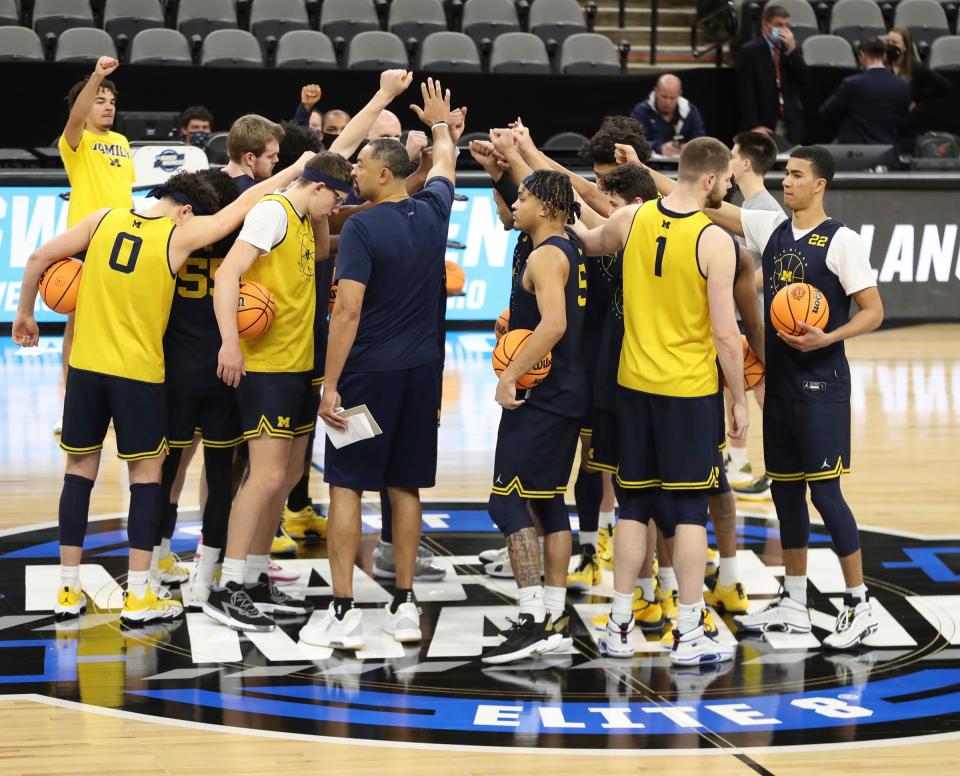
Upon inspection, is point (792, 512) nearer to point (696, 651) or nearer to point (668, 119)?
point (696, 651)

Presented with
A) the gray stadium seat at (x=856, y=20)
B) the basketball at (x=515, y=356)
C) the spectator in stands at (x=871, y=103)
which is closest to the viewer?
the basketball at (x=515, y=356)

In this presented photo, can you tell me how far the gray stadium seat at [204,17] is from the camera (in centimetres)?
1525

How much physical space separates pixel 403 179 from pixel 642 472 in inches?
60.5

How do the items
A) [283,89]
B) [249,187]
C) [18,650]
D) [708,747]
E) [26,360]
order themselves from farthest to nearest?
[283,89] < [26,360] < [249,187] < [18,650] < [708,747]

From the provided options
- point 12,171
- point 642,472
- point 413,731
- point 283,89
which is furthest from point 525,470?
point 283,89

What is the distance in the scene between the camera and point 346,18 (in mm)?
15578

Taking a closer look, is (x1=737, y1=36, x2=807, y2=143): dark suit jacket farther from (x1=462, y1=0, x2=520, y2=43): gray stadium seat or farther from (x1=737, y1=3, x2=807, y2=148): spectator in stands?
(x1=462, y1=0, x2=520, y2=43): gray stadium seat

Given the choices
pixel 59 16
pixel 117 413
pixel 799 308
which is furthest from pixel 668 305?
pixel 59 16

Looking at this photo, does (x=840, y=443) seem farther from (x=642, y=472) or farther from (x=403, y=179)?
(x=403, y=179)

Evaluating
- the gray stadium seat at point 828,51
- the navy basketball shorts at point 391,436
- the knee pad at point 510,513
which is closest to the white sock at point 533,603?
the knee pad at point 510,513

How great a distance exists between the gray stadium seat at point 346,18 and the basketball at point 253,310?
1037 centimetres

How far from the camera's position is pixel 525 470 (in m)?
5.59

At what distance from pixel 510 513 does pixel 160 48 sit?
409 inches

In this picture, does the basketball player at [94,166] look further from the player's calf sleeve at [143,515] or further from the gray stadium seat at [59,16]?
the gray stadium seat at [59,16]
